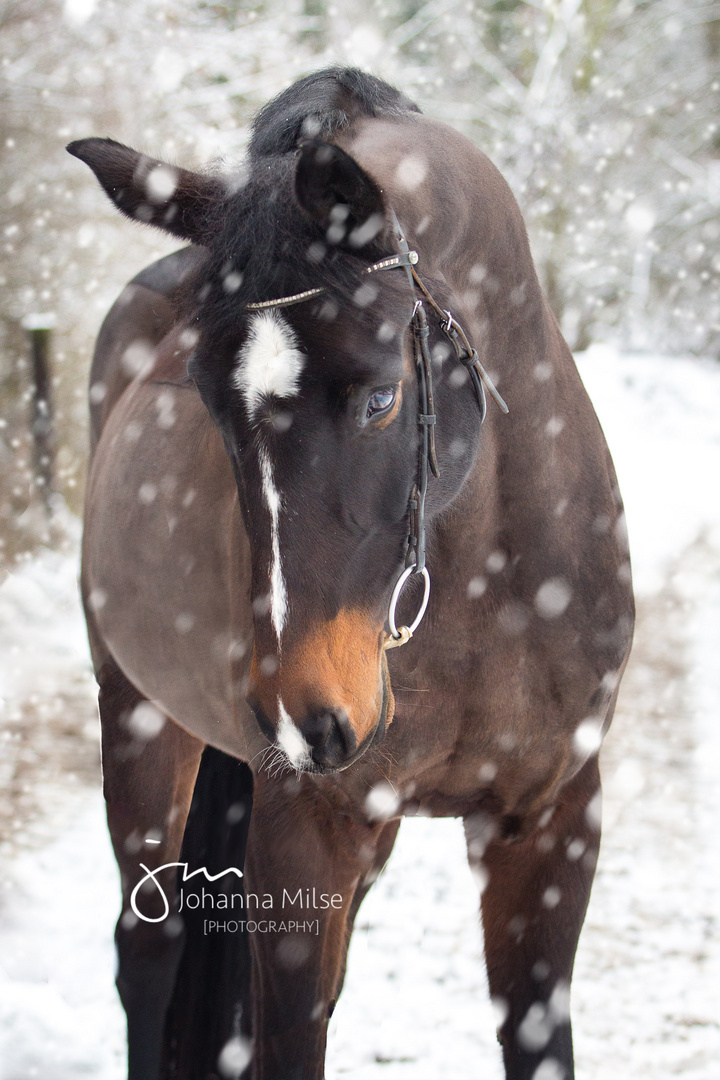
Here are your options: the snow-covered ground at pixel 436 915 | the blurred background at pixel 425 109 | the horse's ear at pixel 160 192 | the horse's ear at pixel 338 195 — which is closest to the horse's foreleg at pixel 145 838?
the snow-covered ground at pixel 436 915

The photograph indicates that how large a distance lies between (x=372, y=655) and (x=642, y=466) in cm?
803

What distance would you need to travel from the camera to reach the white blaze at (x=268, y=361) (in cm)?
130

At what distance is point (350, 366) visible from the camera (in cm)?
131

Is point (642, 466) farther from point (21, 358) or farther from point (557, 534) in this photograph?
point (557, 534)

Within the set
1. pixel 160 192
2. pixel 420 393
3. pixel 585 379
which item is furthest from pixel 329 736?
pixel 585 379

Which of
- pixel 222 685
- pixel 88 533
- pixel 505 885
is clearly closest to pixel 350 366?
pixel 222 685

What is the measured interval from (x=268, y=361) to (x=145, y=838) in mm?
1850

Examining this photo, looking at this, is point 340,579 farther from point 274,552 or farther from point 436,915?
point 436,915

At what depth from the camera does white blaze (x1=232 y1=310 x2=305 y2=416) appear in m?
1.30

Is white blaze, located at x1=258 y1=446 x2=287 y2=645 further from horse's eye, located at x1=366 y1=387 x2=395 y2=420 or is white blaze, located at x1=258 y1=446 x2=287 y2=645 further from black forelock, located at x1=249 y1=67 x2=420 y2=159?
black forelock, located at x1=249 y1=67 x2=420 y2=159

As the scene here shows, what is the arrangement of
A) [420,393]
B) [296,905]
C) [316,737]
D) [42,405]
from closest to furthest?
1. [316,737]
2. [420,393]
3. [296,905]
4. [42,405]

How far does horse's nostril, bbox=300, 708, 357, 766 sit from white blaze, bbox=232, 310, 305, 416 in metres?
0.43

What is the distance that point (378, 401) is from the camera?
1361 mm
